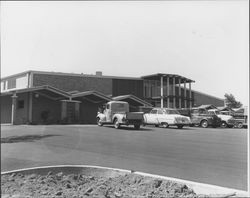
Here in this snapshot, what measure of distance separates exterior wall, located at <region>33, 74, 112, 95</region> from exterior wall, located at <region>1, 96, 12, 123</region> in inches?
11.8

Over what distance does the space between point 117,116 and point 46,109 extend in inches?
32.7

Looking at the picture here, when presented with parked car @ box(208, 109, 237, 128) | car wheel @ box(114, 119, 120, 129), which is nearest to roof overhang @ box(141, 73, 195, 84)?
car wheel @ box(114, 119, 120, 129)

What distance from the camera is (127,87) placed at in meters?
3.08

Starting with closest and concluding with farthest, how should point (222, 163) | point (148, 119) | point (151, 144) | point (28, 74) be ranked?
1. point (28, 74)
2. point (148, 119)
3. point (151, 144)
4. point (222, 163)

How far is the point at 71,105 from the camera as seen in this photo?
3.05 meters

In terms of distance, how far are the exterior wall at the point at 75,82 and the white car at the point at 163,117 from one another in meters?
0.58

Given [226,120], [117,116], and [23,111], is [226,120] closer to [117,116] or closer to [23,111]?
[117,116]

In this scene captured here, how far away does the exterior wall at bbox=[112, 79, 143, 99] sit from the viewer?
9.98ft

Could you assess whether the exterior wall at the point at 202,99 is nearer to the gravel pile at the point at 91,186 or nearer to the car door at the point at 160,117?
the car door at the point at 160,117

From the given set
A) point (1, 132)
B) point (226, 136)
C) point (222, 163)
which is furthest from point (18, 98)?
point (222, 163)

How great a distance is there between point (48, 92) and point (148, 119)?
1239 millimetres

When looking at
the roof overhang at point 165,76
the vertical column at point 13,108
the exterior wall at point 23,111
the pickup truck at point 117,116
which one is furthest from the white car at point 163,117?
the vertical column at point 13,108

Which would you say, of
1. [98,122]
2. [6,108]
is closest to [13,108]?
[6,108]

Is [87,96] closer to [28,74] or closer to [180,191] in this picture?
[28,74]
